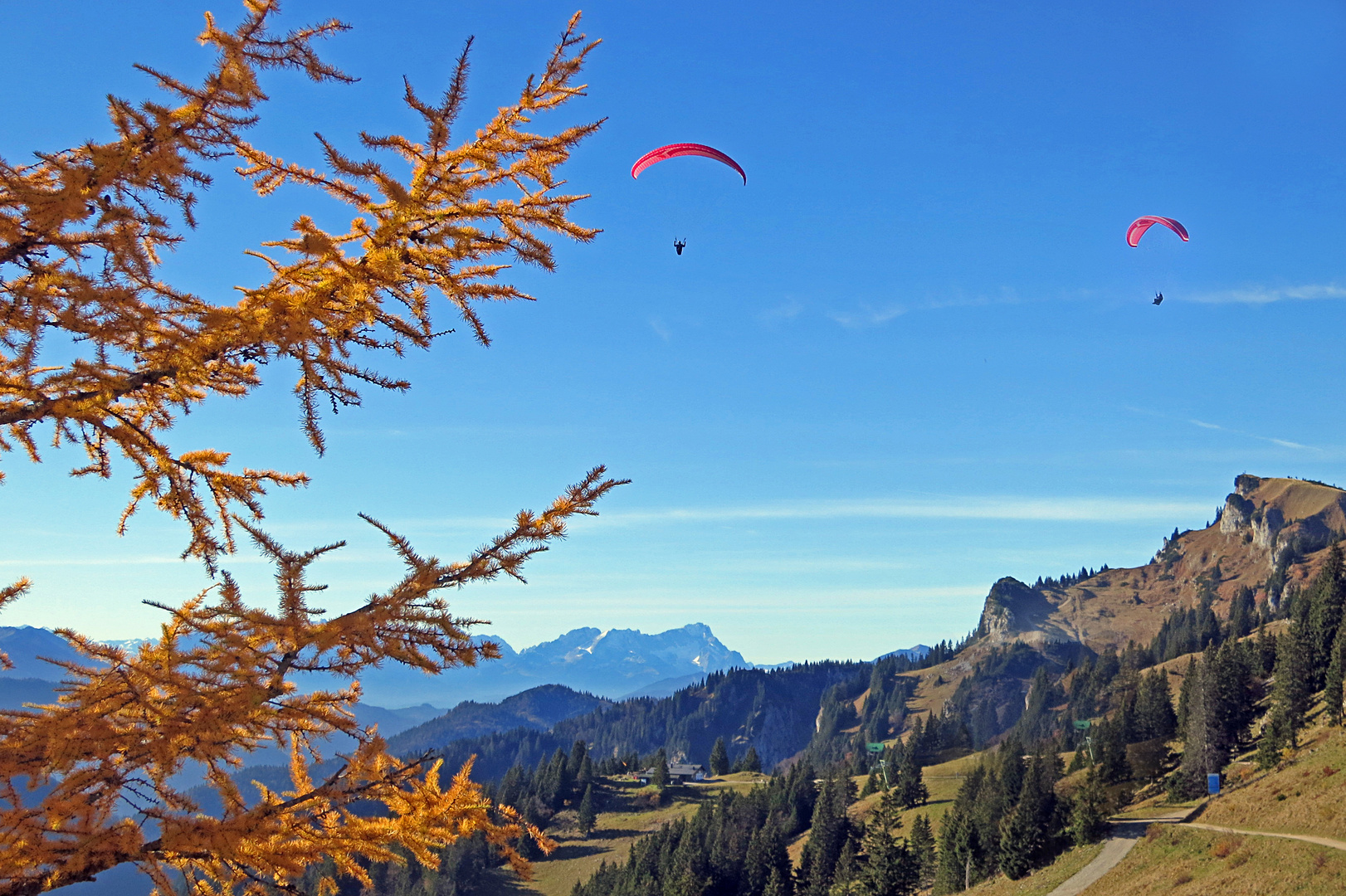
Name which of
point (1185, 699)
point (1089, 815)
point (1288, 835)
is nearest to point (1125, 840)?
point (1089, 815)

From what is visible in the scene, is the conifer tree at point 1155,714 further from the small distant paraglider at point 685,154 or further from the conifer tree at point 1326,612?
the small distant paraglider at point 685,154

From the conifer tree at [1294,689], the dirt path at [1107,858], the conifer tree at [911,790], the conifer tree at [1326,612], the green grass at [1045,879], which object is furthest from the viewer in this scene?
the conifer tree at [911,790]

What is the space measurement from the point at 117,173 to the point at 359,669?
4186 mm

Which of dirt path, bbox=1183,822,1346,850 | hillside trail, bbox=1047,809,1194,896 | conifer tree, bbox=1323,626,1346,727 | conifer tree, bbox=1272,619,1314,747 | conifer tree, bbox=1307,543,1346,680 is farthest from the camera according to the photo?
conifer tree, bbox=1307,543,1346,680

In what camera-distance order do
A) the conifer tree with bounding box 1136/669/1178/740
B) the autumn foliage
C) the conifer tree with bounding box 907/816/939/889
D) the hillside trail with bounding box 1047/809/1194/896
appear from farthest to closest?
the conifer tree with bounding box 1136/669/1178/740 → the conifer tree with bounding box 907/816/939/889 → the hillside trail with bounding box 1047/809/1194/896 → the autumn foliage

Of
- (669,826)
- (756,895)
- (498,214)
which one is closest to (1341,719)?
(756,895)

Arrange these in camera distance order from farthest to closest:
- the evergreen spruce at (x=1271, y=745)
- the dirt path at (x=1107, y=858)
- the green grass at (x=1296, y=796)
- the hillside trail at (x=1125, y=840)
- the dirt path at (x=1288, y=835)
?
the evergreen spruce at (x=1271, y=745) → the dirt path at (x=1107, y=858) → the green grass at (x=1296, y=796) → the hillside trail at (x=1125, y=840) → the dirt path at (x=1288, y=835)

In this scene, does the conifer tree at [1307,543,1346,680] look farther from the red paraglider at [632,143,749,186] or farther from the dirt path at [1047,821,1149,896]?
the red paraglider at [632,143,749,186]

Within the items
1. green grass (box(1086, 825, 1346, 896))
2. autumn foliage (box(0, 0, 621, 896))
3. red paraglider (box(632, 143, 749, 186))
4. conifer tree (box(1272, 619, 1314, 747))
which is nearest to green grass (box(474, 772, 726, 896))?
green grass (box(1086, 825, 1346, 896))

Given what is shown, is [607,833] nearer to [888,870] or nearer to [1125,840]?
[888,870]

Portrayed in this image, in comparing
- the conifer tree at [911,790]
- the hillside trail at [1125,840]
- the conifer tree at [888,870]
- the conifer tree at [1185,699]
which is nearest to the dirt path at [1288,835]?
the hillside trail at [1125,840]

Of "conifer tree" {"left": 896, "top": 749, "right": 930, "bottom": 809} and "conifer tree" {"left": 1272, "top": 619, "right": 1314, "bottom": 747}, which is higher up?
"conifer tree" {"left": 1272, "top": 619, "right": 1314, "bottom": 747}

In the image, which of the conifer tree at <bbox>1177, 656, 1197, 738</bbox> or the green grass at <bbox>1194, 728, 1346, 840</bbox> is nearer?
the green grass at <bbox>1194, 728, 1346, 840</bbox>

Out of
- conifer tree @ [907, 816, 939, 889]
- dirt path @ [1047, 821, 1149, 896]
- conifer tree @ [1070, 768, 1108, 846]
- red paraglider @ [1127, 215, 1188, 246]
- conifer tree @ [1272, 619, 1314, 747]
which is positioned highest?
red paraglider @ [1127, 215, 1188, 246]
